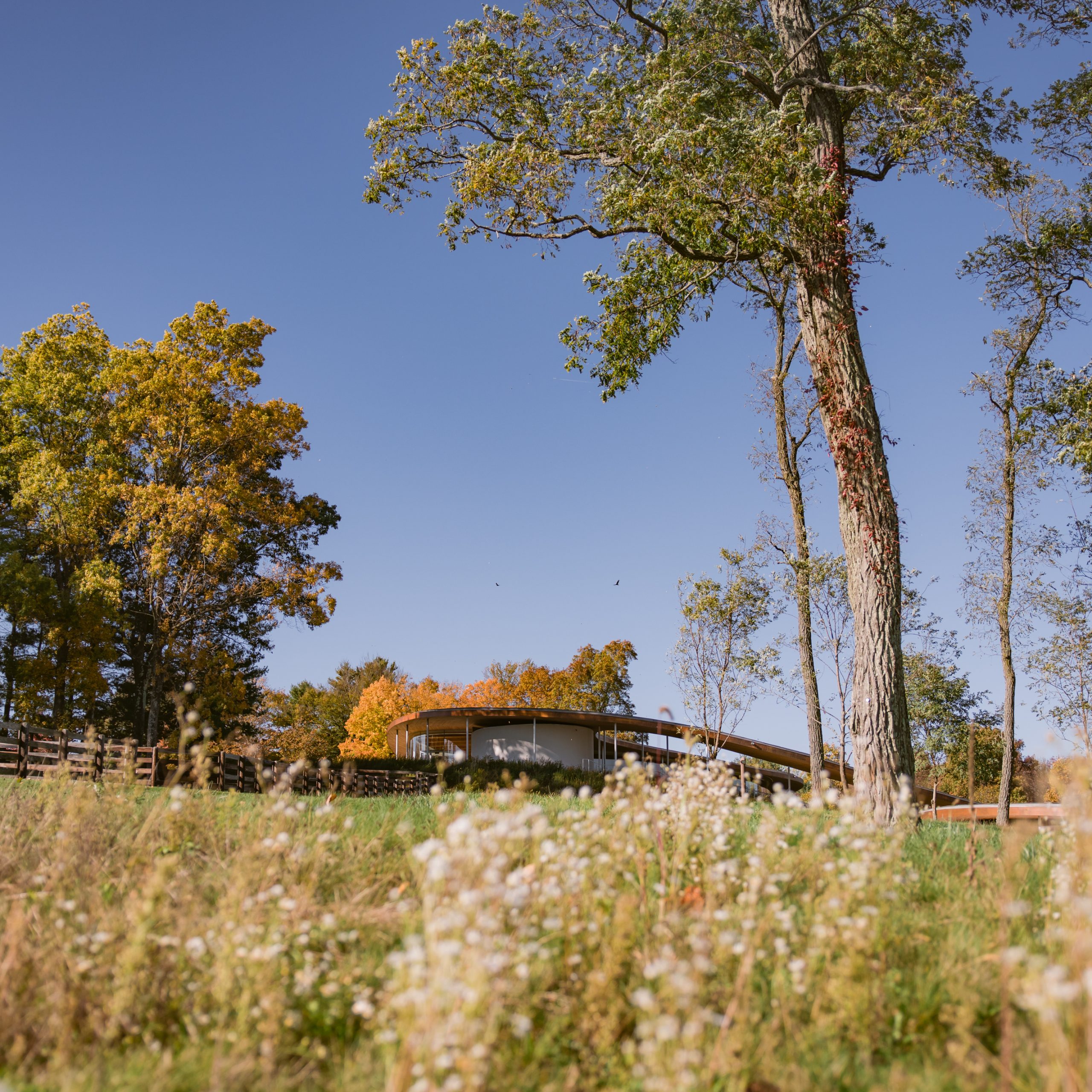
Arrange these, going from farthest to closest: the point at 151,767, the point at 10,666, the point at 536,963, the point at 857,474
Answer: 1. the point at 10,666
2. the point at 151,767
3. the point at 857,474
4. the point at 536,963

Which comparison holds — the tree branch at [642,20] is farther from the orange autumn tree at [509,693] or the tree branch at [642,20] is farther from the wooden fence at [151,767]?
the orange autumn tree at [509,693]

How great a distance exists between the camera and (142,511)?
20.4m

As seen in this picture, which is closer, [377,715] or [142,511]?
[142,511]

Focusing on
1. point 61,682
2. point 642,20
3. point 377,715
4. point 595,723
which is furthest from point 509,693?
point 642,20

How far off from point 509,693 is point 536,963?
46290 mm

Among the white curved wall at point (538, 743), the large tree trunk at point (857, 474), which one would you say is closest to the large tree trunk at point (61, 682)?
the white curved wall at point (538, 743)

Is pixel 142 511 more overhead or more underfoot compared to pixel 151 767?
more overhead

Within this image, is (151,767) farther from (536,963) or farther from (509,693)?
(509,693)

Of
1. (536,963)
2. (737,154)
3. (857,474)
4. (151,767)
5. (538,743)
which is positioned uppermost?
(737,154)

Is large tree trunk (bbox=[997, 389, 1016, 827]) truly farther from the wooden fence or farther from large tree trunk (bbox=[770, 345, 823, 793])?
the wooden fence

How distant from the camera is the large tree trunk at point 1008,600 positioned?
1741 centimetres

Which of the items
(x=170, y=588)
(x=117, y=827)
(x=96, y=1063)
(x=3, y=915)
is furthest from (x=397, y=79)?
(x=170, y=588)

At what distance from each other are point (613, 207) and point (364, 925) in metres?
7.93

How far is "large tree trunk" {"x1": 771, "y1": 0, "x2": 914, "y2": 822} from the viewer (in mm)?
7316
